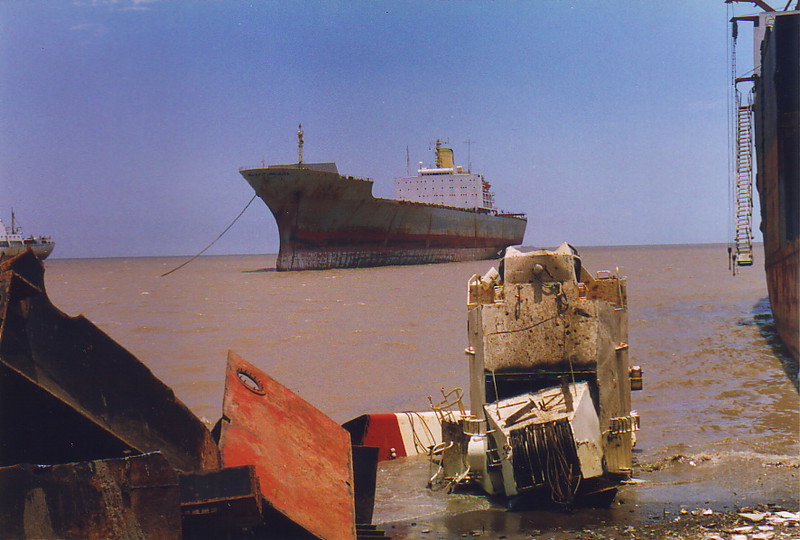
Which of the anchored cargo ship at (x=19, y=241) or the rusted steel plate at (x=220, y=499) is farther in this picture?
the anchored cargo ship at (x=19, y=241)

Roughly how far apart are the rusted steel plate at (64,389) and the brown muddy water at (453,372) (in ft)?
7.28

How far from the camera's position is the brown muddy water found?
5.39m

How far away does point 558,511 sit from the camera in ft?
16.3

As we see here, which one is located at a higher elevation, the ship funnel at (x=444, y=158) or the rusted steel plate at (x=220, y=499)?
the ship funnel at (x=444, y=158)

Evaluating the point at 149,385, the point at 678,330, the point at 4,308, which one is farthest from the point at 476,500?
the point at 678,330

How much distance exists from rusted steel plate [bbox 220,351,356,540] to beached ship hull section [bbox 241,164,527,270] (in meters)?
33.9

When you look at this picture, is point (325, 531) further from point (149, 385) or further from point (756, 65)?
point (756, 65)

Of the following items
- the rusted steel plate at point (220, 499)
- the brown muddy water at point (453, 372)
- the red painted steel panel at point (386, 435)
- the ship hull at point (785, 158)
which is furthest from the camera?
the ship hull at point (785, 158)

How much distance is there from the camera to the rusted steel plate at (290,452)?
10.3ft

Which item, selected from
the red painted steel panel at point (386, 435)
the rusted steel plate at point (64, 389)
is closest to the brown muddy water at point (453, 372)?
the red painted steel panel at point (386, 435)

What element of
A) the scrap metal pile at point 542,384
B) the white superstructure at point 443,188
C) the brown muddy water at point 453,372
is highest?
the white superstructure at point 443,188

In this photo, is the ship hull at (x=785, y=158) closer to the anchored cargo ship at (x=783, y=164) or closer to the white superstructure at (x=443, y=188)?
the anchored cargo ship at (x=783, y=164)

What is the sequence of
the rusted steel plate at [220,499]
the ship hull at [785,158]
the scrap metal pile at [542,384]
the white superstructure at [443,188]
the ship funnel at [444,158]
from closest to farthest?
the rusted steel plate at [220,499], the scrap metal pile at [542,384], the ship hull at [785,158], the white superstructure at [443,188], the ship funnel at [444,158]

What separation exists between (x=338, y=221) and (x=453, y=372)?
29052 mm
